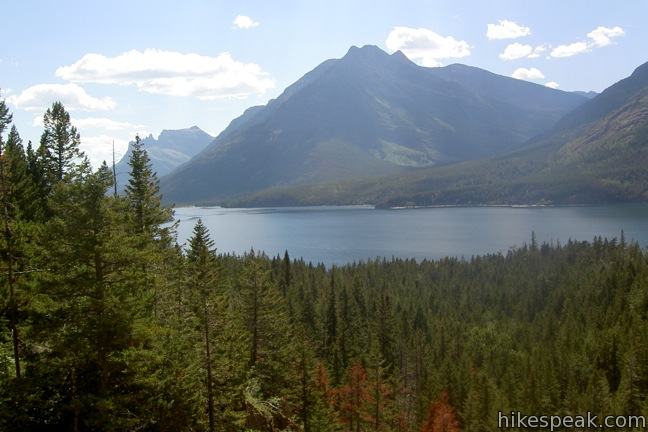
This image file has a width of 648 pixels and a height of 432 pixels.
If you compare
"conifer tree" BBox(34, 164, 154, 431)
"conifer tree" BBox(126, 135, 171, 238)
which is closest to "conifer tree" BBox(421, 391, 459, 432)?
"conifer tree" BBox(126, 135, 171, 238)

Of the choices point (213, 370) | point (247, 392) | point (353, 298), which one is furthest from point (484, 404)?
point (213, 370)

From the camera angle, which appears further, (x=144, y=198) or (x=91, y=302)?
(x=144, y=198)

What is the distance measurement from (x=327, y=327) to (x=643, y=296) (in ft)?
263

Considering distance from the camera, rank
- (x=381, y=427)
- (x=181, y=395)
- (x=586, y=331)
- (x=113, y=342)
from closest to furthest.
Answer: (x=113, y=342) → (x=181, y=395) → (x=381, y=427) → (x=586, y=331)

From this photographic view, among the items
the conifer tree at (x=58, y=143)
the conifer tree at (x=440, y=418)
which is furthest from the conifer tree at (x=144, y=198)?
the conifer tree at (x=440, y=418)

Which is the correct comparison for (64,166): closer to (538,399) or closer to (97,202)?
(97,202)

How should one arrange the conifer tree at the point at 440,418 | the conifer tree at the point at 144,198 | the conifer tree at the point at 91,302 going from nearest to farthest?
the conifer tree at the point at 91,302, the conifer tree at the point at 144,198, the conifer tree at the point at 440,418

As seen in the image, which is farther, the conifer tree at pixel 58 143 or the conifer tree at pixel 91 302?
the conifer tree at pixel 58 143

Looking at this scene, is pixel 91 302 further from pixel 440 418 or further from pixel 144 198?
pixel 440 418

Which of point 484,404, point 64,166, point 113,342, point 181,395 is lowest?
point 484,404

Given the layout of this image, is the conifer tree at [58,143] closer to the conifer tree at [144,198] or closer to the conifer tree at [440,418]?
the conifer tree at [144,198]

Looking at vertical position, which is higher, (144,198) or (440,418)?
(144,198)

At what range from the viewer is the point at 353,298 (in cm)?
12256

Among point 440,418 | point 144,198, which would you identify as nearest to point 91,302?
point 144,198
